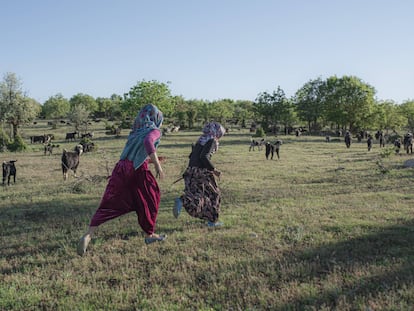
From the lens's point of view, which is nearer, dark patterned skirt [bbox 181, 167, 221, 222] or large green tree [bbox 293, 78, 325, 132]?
dark patterned skirt [bbox 181, 167, 221, 222]

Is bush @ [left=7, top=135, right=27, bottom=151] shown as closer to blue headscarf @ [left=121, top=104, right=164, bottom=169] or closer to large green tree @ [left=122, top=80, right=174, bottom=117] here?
large green tree @ [left=122, top=80, right=174, bottom=117]

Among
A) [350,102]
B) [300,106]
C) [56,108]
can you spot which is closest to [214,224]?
[350,102]

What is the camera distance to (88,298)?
402cm

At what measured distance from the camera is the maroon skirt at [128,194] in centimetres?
547

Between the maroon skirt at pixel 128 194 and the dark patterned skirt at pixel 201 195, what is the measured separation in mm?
1148

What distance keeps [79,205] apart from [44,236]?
292 centimetres

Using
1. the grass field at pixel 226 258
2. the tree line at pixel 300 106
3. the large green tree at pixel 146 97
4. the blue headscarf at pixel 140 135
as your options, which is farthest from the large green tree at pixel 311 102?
the blue headscarf at pixel 140 135

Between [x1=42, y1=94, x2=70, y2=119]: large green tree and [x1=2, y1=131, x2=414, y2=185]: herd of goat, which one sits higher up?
[x1=42, y1=94, x2=70, y2=119]: large green tree

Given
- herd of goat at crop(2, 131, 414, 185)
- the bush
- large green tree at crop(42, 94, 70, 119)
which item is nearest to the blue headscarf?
herd of goat at crop(2, 131, 414, 185)

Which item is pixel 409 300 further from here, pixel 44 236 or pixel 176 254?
pixel 44 236

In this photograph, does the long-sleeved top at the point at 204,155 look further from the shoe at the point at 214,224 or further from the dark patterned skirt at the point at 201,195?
the shoe at the point at 214,224

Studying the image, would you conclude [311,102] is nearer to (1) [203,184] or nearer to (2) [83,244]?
(1) [203,184]

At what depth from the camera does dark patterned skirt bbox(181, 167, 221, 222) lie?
6738mm

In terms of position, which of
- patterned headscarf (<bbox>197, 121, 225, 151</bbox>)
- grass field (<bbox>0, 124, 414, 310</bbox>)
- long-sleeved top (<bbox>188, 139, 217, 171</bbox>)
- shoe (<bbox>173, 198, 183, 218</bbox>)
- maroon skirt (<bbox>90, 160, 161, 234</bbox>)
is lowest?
grass field (<bbox>0, 124, 414, 310</bbox>)
